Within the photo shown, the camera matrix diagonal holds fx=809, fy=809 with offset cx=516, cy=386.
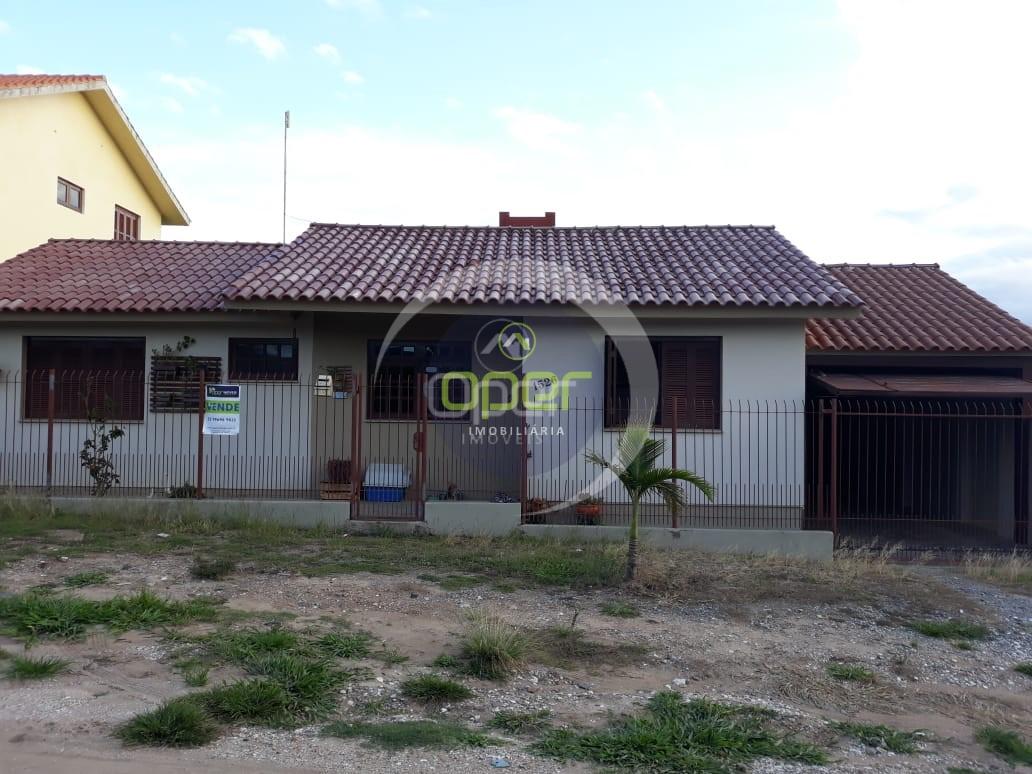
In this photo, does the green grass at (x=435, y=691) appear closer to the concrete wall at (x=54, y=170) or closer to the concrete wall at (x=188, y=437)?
the concrete wall at (x=188, y=437)

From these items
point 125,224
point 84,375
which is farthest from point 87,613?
point 125,224

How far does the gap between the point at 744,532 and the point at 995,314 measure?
7.10 m

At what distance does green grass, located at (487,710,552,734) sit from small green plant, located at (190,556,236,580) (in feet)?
14.0

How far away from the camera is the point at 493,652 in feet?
19.6

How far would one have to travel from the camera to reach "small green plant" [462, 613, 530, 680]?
5.92m

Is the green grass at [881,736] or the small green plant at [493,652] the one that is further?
the small green plant at [493,652]

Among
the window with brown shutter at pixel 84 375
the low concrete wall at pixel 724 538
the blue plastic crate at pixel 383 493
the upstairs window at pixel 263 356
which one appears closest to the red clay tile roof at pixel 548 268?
the upstairs window at pixel 263 356

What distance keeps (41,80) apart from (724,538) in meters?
17.1

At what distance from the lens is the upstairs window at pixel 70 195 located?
17984 millimetres

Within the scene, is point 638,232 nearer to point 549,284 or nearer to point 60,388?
point 549,284

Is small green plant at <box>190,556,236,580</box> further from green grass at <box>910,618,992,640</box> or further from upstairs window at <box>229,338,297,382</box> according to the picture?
green grass at <box>910,618,992,640</box>

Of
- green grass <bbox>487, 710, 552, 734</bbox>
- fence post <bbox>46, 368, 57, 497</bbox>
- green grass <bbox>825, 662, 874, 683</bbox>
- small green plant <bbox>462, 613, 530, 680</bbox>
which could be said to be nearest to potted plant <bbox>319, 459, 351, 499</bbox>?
fence post <bbox>46, 368, 57, 497</bbox>

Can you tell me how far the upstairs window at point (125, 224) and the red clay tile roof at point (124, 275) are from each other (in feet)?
15.1

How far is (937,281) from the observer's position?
53.4 feet
